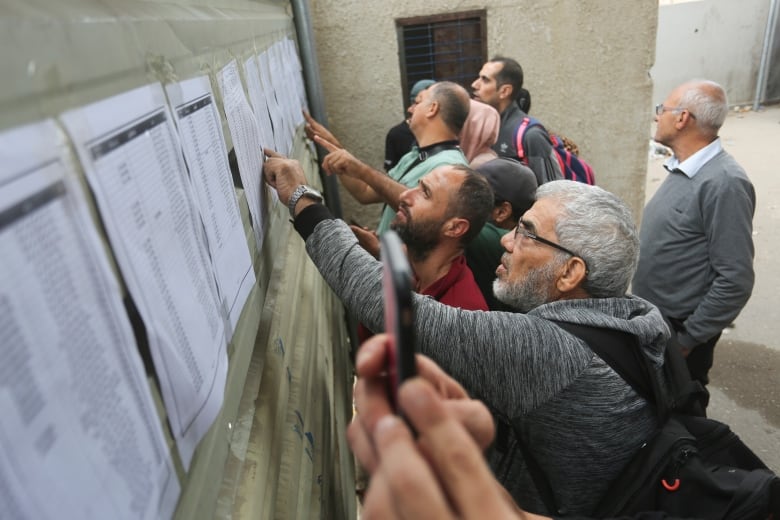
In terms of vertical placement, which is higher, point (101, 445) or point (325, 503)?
point (101, 445)

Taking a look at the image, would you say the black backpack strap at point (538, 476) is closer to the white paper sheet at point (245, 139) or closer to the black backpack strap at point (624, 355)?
the black backpack strap at point (624, 355)

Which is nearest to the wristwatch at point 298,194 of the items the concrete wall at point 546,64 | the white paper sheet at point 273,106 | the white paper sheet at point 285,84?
the white paper sheet at point 273,106

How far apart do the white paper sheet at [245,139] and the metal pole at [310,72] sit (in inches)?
80.5

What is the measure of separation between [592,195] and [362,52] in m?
2.84

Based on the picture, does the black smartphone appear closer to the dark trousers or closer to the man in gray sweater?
the man in gray sweater

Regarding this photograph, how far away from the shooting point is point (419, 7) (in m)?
3.76

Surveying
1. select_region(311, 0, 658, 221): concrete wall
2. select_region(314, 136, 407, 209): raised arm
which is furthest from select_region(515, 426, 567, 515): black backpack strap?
select_region(311, 0, 658, 221): concrete wall

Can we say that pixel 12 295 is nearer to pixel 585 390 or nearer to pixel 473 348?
pixel 473 348

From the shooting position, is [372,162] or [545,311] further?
[372,162]

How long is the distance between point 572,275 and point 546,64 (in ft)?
9.82

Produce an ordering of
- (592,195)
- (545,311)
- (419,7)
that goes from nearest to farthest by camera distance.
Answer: (545,311) < (592,195) < (419,7)

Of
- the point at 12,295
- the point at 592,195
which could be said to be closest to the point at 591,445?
the point at 592,195

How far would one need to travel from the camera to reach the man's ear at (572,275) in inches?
56.1

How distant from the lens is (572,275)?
144 centimetres
